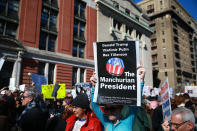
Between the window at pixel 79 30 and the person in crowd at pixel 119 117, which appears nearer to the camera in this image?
the person in crowd at pixel 119 117

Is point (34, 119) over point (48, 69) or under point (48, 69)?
under

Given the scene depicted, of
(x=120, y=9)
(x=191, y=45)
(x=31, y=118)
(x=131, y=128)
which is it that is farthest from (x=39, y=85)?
(x=191, y=45)

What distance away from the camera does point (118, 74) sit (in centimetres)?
248

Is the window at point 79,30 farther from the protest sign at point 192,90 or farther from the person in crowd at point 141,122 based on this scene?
the person in crowd at point 141,122

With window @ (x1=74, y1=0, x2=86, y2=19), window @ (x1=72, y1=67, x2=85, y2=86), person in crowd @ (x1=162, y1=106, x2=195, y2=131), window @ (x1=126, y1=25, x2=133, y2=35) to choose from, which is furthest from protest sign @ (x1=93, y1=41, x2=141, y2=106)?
window @ (x1=126, y1=25, x2=133, y2=35)

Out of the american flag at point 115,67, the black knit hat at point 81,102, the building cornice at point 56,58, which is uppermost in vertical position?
the building cornice at point 56,58

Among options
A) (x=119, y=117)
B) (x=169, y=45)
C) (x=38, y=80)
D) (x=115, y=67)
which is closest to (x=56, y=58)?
(x=38, y=80)

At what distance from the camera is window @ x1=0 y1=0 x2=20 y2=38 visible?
14141 mm

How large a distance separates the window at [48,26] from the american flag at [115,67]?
51.0 feet

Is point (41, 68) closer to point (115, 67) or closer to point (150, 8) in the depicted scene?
point (115, 67)

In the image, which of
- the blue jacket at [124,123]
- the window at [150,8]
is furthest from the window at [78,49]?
the window at [150,8]

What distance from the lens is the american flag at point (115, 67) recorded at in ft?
8.13

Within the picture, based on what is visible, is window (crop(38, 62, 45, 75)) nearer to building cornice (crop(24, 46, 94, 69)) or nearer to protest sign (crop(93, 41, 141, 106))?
building cornice (crop(24, 46, 94, 69))

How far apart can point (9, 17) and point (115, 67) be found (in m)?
15.1
